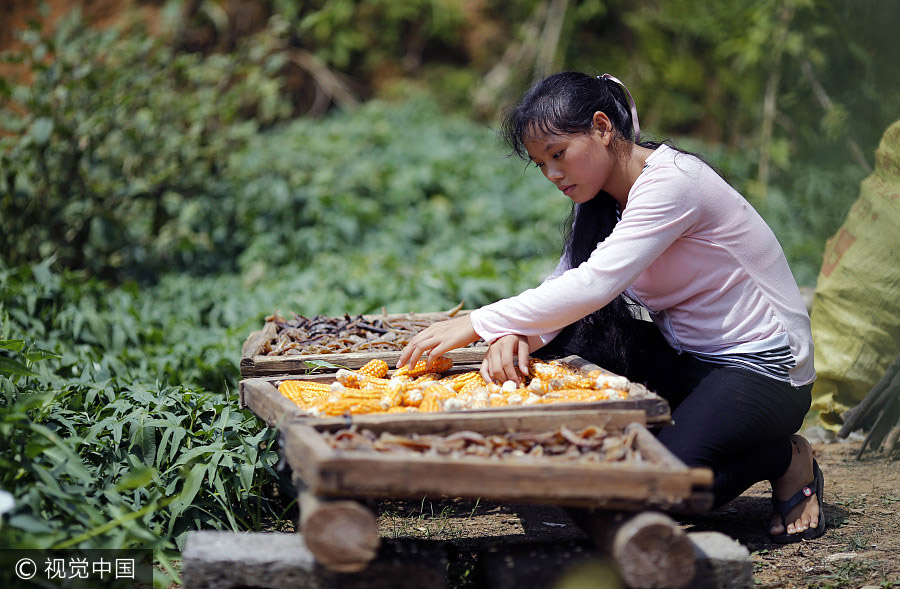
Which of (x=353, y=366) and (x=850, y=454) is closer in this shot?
(x=353, y=366)

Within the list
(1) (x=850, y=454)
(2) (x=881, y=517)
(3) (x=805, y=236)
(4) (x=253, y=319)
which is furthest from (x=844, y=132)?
(4) (x=253, y=319)

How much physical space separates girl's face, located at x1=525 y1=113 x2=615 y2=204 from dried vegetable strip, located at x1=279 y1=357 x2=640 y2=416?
0.59 m

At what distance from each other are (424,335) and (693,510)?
101 centimetres

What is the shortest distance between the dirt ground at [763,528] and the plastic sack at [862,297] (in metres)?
0.44

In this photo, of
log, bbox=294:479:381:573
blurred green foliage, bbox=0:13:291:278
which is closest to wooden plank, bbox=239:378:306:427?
log, bbox=294:479:381:573

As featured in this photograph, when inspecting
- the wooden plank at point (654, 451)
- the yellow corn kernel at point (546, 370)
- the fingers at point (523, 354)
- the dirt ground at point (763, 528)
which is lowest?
the dirt ground at point (763, 528)

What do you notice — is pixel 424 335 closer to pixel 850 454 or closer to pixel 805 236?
pixel 850 454

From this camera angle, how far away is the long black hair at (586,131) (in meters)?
2.46

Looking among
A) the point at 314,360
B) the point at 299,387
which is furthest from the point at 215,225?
the point at 299,387

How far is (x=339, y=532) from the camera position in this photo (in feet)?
5.77

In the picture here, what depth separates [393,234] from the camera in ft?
20.9

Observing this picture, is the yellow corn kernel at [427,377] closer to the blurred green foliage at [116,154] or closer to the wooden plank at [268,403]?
the wooden plank at [268,403]

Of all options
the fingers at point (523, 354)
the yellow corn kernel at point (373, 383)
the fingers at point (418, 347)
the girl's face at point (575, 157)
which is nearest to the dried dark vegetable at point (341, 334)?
the yellow corn kernel at point (373, 383)

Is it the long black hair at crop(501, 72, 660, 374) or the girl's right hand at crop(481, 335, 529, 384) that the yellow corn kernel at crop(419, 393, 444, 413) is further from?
the long black hair at crop(501, 72, 660, 374)
